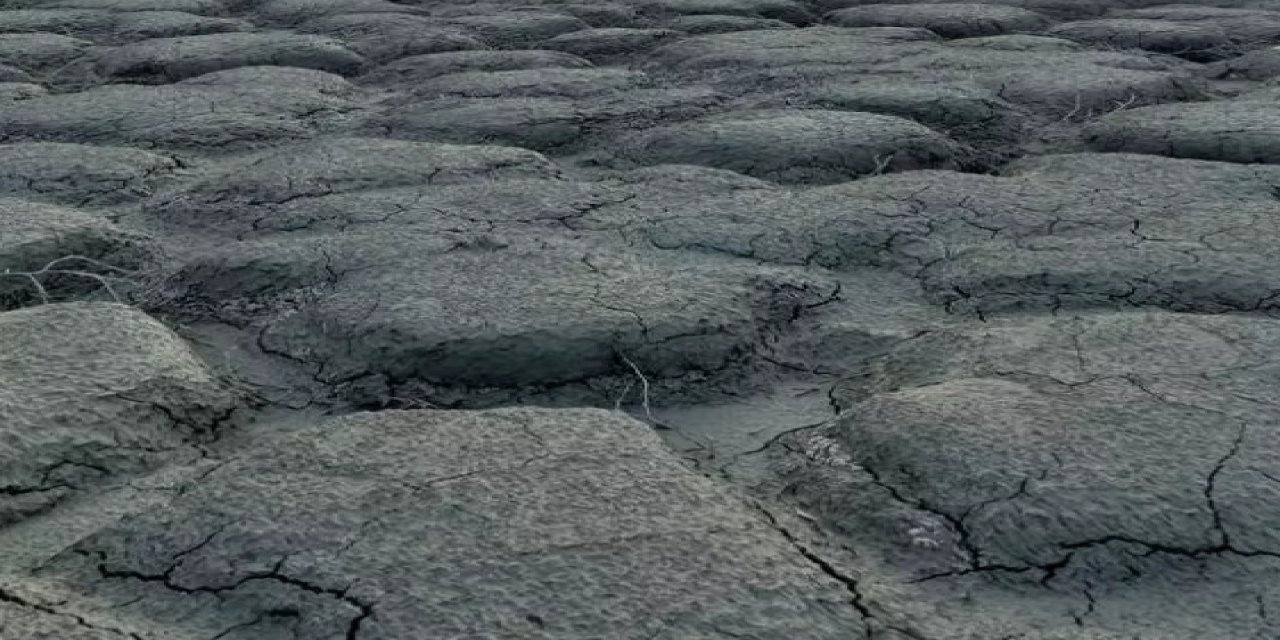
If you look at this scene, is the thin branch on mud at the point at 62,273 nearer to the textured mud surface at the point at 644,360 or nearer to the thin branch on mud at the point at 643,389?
the textured mud surface at the point at 644,360

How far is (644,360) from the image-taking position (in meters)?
1.59

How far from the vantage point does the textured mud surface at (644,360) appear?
111 cm

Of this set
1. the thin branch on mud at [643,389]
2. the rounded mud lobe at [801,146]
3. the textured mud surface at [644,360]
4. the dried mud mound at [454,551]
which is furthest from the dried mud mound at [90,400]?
the rounded mud lobe at [801,146]

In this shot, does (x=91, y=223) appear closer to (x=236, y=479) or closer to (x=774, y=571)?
(x=236, y=479)

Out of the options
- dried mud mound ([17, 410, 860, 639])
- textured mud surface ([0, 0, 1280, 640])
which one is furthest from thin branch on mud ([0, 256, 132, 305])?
dried mud mound ([17, 410, 860, 639])

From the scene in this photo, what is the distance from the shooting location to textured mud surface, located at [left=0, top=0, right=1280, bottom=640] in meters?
1.11

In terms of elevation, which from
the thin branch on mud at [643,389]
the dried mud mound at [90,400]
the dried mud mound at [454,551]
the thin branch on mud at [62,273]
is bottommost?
the thin branch on mud at [62,273]

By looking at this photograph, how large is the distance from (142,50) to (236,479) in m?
2.59

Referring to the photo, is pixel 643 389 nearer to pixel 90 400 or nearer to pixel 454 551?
pixel 454 551

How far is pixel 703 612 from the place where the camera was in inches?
41.4

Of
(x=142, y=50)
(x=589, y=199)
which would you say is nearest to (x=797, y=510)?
(x=589, y=199)

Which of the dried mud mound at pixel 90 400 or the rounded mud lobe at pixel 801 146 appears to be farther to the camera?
the rounded mud lobe at pixel 801 146

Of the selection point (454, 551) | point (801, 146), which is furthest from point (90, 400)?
point (801, 146)

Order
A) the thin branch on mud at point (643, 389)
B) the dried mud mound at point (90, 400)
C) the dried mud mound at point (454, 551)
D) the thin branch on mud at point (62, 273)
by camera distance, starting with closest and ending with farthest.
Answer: the dried mud mound at point (454, 551)
the dried mud mound at point (90, 400)
the thin branch on mud at point (643, 389)
the thin branch on mud at point (62, 273)
